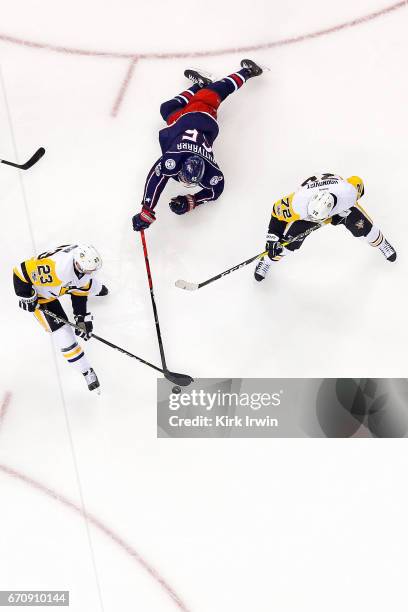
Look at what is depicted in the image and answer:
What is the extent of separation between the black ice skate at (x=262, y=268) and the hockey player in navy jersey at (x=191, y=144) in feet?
1.83

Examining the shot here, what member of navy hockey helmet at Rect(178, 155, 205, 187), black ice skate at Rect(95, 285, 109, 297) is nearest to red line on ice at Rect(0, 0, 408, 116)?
navy hockey helmet at Rect(178, 155, 205, 187)

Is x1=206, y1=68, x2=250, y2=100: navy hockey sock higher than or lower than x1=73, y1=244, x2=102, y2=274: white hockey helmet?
higher

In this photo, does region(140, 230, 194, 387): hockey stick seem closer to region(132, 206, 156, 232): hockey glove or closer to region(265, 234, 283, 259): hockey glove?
region(132, 206, 156, 232): hockey glove

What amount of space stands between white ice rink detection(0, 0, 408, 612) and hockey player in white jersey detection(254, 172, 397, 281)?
323 millimetres

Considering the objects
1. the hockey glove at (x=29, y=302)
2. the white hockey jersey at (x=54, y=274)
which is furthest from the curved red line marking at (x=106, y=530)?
the white hockey jersey at (x=54, y=274)

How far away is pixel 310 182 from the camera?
416 centimetres

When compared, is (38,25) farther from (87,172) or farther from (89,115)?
(87,172)

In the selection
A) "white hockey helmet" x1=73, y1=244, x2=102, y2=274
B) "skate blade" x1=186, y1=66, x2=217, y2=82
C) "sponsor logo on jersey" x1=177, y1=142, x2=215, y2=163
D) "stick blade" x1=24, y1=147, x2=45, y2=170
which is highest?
"skate blade" x1=186, y1=66, x2=217, y2=82

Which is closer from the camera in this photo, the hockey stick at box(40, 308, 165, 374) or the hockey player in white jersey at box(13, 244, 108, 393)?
the hockey player in white jersey at box(13, 244, 108, 393)

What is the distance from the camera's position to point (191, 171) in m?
4.43

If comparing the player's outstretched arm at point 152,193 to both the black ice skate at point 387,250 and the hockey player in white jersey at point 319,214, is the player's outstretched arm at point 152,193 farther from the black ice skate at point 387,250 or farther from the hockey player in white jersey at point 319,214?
the black ice skate at point 387,250

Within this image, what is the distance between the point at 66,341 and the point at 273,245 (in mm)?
1405

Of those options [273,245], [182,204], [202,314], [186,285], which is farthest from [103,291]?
[273,245]

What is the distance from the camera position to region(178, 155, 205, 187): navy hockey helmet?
4426 millimetres
